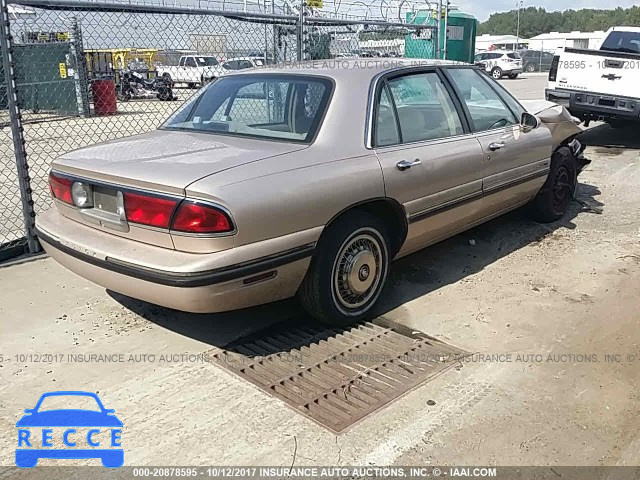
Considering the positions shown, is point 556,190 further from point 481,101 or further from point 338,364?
point 338,364

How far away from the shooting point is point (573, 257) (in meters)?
5.12

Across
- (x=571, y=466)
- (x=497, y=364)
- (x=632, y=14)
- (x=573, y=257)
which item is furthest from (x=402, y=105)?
(x=632, y=14)

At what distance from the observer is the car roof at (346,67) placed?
3996mm

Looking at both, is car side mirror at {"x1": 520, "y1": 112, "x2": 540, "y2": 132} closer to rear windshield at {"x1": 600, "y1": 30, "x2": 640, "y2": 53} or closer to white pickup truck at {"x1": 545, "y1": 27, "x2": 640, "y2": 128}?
white pickup truck at {"x1": 545, "y1": 27, "x2": 640, "y2": 128}

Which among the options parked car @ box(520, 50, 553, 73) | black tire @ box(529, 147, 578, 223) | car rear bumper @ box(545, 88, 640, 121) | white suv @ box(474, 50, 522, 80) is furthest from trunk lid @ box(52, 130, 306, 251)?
parked car @ box(520, 50, 553, 73)

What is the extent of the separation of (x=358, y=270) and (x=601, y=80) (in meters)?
7.41

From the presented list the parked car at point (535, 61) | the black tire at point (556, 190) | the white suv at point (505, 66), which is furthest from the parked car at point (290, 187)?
the parked car at point (535, 61)

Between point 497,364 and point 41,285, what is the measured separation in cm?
327

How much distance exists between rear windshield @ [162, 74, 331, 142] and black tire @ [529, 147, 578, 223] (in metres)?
2.77

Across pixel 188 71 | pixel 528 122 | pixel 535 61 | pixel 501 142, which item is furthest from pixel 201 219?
pixel 535 61

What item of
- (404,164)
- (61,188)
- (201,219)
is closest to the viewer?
(201,219)

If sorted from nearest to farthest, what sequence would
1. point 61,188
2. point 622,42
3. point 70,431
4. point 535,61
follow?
point 70,431 < point 61,188 < point 622,42 < point 535,61

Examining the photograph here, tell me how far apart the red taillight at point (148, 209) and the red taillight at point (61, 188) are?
601 mm

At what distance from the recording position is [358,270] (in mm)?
3832
